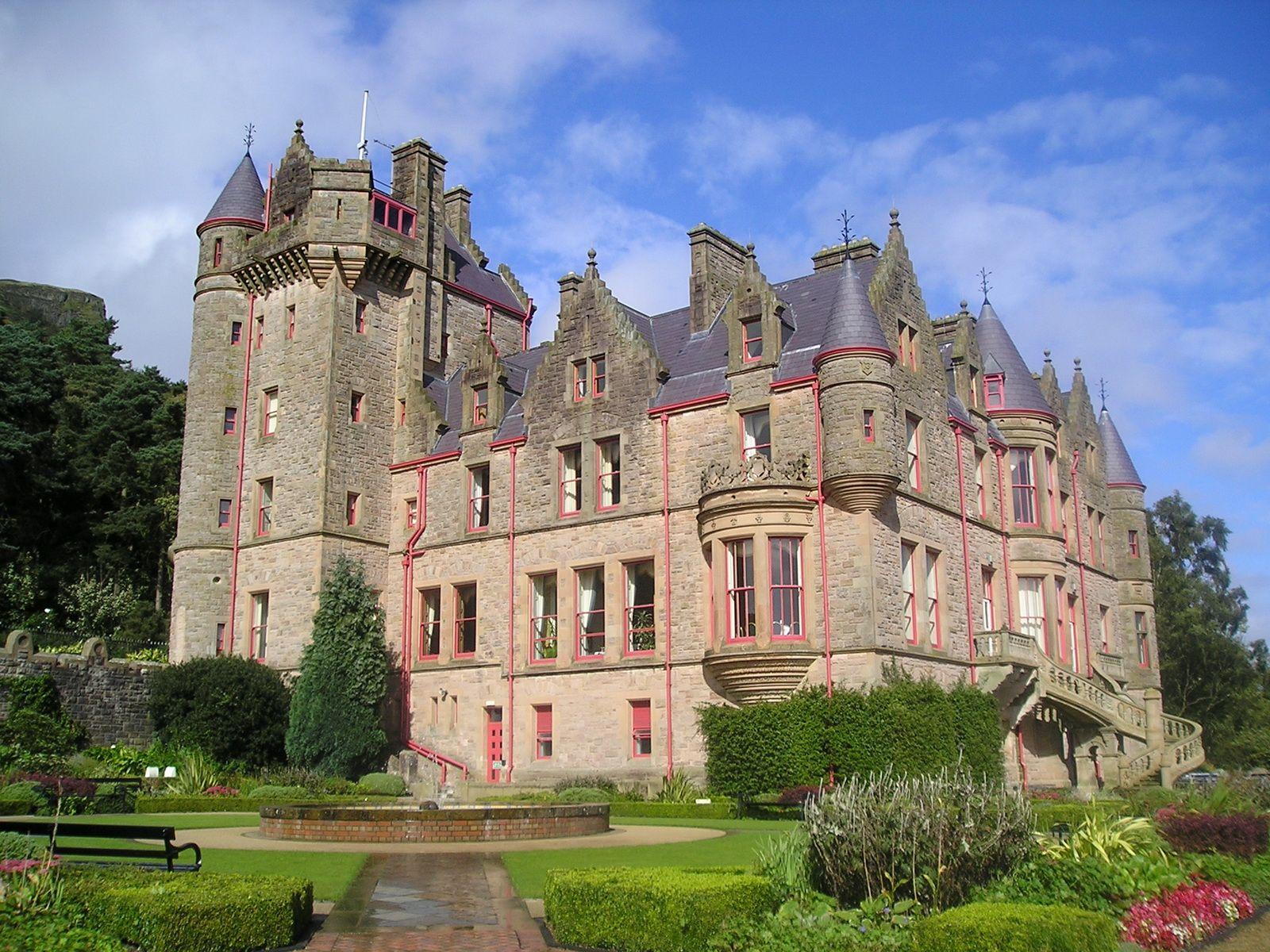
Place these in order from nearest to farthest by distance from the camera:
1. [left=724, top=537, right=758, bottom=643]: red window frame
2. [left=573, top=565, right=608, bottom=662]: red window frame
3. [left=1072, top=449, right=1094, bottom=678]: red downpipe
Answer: [left=724, top=537, right=758, bottom=643]: red window frame → [left=573, top=565, right=608, bottom=662]: red window frame → [left=1072, top=449, right=1094, bottom=678]: red downpipe

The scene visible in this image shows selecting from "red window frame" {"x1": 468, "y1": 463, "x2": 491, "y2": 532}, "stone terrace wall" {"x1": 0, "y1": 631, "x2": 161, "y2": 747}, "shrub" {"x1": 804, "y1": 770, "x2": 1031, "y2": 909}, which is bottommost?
"shrub" {"x1": 804, "y1": 770, "x2": 1031, "y2": 909}

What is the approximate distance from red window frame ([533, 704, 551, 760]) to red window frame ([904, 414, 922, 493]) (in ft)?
38.9

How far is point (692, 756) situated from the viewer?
30.9 metres

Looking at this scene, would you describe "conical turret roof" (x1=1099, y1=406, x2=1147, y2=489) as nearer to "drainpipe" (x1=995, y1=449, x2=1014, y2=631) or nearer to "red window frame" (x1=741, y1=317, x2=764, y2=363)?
"drainpipe" (x1=995, y1=449, x2=1014, y2=631)

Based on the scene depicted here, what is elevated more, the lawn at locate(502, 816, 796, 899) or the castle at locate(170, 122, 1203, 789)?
the castle at locate(170, 122, 1203, 789)

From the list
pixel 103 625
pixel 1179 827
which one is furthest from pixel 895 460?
pixel 103 625

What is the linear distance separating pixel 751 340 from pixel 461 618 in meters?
12.6

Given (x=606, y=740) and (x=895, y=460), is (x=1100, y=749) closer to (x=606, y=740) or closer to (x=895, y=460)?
(x=895, y=460)

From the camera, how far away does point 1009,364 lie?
39.5 m

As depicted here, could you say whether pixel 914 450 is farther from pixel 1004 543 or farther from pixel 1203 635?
pixel 1203 635

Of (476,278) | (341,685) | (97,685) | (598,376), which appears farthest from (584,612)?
(476,278)

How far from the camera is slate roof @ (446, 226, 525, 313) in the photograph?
44812 millimetres

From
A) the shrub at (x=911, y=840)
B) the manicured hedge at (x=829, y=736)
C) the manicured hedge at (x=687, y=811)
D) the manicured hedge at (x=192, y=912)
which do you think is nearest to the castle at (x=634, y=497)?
the manicured hedge at (x=829, y=736)

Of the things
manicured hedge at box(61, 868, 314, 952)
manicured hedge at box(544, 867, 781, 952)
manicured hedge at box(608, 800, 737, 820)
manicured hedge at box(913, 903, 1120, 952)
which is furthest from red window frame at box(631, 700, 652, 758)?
manicured hedge at box(913, 903, 1120, 952)
